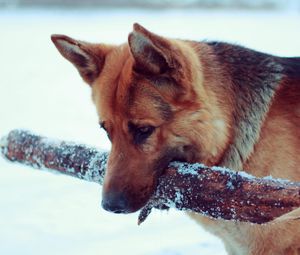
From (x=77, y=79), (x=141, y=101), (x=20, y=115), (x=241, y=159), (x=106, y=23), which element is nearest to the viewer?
(x=141, y=101)

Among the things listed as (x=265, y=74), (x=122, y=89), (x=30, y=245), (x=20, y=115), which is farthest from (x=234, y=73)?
(x=20, y=115)

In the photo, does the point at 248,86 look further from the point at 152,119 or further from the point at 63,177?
the point at 63,177

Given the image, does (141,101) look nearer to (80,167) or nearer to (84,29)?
(80,167)

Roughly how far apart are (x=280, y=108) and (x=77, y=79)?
27.5ft

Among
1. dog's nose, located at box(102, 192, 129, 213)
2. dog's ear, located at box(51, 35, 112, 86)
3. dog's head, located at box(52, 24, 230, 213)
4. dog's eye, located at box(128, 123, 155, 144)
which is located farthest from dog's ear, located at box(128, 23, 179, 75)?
dog's nose, located at box(102, 192, 129, 213)

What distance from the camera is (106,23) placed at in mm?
18297

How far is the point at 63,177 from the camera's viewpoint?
221 inches

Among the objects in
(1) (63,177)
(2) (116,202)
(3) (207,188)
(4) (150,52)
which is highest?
(4) (150,52)

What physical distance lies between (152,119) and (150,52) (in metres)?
0.36

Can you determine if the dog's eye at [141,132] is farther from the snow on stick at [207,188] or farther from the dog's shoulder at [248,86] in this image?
the dog's shoulder at [248,86]

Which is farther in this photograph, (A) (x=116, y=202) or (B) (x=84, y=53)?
(B) (x=84, y=53)

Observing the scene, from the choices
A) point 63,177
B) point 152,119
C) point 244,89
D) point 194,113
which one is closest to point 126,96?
point 152,119

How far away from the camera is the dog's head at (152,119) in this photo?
279 centimetres

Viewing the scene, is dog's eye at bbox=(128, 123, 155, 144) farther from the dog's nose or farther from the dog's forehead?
the dog's nose
